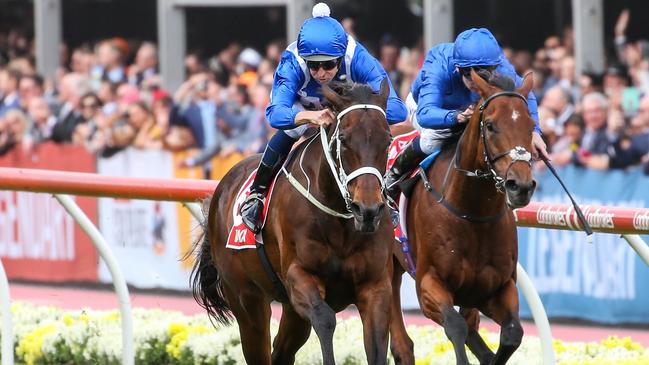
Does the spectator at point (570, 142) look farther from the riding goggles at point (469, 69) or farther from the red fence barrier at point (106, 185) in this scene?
the riding goggles at point (469, 69)

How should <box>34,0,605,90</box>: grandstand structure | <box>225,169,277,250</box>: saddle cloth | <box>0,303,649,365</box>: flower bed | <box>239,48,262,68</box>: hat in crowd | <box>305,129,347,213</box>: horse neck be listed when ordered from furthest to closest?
1. <box>239,48,262,68</box>: hat in crowd
2. <box>34,0,605,90</box>: grandstand structure
3. <box>0,303,649,365</box>: flower bed
4. <box>225,169,277,250</box>: saddle cloth
5. <box>305,129,347,213</box>: horse neck

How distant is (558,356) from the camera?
6.79 m

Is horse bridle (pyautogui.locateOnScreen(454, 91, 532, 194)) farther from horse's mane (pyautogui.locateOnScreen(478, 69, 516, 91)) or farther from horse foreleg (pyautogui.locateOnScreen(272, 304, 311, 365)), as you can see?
horse foreleg (pyautogui.locateOnScreen(272, 304, 311, 365))

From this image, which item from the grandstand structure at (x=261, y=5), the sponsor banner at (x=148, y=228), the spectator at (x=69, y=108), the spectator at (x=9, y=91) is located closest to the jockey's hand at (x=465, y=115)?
the grandstand structure at (x=261, y=5)

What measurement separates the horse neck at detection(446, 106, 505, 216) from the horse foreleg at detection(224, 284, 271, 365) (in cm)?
102

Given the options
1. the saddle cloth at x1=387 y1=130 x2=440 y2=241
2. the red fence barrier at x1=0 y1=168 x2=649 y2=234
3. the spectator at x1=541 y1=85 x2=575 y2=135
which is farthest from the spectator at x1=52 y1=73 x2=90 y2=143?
the saddle cloth at x1=387 y1=130 x2=440 y2=241

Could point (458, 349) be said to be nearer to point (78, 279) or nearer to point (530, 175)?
point (530, 175)

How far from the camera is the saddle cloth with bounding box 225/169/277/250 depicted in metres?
6.11

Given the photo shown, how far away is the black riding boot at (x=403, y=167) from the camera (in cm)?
665

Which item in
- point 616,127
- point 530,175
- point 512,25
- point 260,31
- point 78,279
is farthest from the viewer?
point 260,31

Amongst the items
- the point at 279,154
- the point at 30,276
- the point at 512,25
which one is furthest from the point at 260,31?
the point at 279,154

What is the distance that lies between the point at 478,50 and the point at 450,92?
416 millimetres

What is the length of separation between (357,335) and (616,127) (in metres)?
2.85

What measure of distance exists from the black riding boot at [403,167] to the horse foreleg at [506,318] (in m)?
0.91
